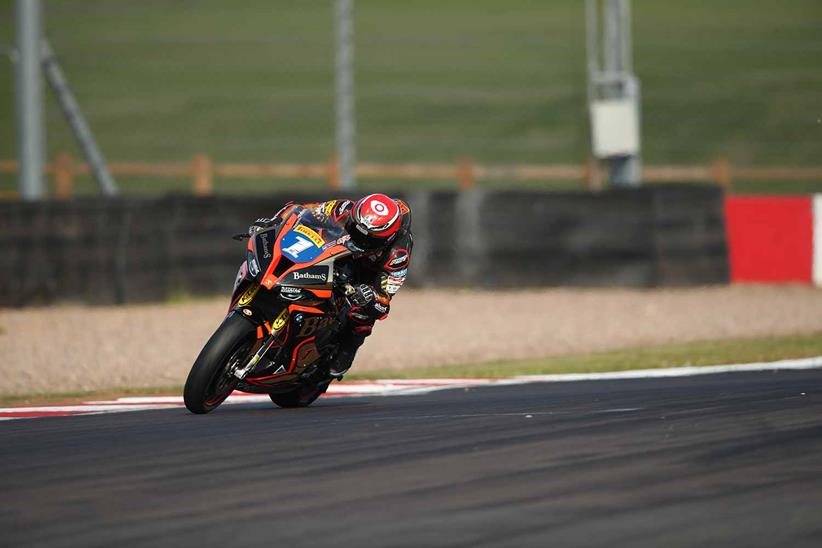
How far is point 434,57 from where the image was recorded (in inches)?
1877

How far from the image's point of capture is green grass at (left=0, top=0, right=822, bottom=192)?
131 ft

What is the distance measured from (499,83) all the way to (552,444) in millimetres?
38316

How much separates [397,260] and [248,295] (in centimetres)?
94

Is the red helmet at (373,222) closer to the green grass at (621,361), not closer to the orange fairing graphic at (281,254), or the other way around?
the orange fairing graphic at (281,254)

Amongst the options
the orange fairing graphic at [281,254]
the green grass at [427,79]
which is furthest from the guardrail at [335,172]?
the orange fairing graphic at [281,254]

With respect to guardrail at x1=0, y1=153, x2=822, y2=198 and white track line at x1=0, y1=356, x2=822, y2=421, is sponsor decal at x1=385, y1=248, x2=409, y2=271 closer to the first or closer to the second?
white track line at x1=0, y1=356, x2=822, y2=421

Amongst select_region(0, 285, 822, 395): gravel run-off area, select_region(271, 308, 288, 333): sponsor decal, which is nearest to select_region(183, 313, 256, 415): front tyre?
select_region(271, 308, 288, 333): sponsor decal

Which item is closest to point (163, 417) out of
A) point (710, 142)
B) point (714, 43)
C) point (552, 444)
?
point (552, 444)

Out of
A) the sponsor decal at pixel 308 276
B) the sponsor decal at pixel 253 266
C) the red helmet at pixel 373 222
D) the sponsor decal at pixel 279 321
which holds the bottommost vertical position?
the sponsor decal at pixel 279 321

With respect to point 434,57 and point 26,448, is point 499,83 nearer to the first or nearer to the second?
point 434,57

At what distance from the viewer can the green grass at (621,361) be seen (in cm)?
1206

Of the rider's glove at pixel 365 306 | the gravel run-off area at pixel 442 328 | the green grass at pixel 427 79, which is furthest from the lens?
the green grass at pixel 427 79

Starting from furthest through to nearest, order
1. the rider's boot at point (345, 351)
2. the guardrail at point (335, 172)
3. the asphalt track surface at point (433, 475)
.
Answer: the guardrail at point (335, 172), the rider's boot at point (345, 351), the asphalt track surface at point (433, 475)

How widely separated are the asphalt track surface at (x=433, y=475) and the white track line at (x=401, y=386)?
0.63 metres
